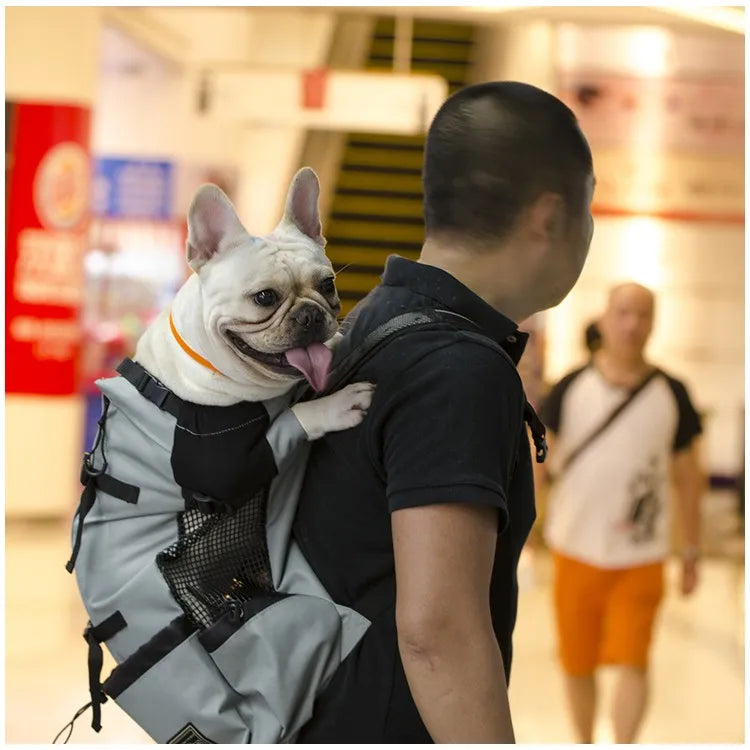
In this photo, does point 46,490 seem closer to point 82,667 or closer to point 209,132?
point 82,667

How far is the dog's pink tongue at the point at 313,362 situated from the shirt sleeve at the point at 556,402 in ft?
10.1

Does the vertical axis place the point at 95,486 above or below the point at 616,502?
above

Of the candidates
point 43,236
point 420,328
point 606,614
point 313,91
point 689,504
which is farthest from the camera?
point 43,236

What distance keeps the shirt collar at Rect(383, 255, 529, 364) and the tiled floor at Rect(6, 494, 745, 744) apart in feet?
11.7

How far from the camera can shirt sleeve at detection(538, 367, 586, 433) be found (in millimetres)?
4637

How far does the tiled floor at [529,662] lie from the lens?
5.04 metres

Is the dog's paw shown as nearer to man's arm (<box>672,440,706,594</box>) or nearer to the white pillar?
man's arm (<box>672,440,706,594</box>)

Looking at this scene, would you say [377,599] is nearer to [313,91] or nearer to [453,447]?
[453,447]

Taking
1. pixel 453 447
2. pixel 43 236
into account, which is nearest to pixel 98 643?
pixel 453 447

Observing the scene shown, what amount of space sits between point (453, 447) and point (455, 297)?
0.82 ft

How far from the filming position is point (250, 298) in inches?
65.5

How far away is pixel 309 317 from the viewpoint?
5.44 ft

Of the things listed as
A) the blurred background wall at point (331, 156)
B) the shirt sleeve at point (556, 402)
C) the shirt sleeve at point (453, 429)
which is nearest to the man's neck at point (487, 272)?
the shirt sleeve at point (453, 429)

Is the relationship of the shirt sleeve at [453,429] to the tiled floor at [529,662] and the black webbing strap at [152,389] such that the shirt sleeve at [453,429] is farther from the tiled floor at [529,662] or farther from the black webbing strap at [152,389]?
the tiled floor at [529,662]
